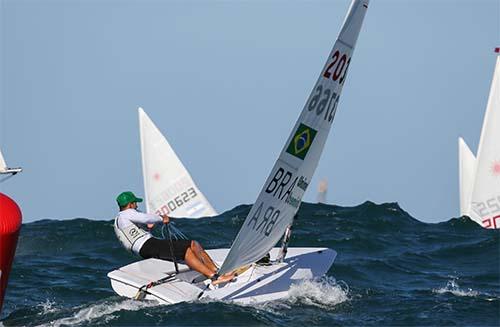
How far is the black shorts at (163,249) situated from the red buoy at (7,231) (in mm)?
2076

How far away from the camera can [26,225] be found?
75.9 feet

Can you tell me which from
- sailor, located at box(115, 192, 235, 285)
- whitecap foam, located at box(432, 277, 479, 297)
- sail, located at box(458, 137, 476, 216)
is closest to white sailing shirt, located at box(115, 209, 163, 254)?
sailor, located at box(115, 192, 235, 285)

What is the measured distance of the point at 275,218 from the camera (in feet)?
43.9

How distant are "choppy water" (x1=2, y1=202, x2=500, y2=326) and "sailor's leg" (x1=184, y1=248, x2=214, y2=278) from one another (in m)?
0.87

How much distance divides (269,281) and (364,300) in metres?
1.18

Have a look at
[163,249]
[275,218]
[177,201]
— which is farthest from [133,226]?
[177,201]

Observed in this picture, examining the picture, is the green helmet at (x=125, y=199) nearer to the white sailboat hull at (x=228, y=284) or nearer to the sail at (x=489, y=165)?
the white sailboat hull at (x=228, y=284)

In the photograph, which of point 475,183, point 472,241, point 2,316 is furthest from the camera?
point 475,183

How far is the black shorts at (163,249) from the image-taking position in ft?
44.4

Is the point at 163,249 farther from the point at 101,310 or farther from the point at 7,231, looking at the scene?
the point at 7,231

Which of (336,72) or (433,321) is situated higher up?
(336,72)

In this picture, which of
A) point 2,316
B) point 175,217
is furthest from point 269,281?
point 175,217

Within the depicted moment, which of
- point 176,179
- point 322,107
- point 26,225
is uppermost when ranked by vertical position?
point 322,107

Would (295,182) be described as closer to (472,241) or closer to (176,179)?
(472,241)
